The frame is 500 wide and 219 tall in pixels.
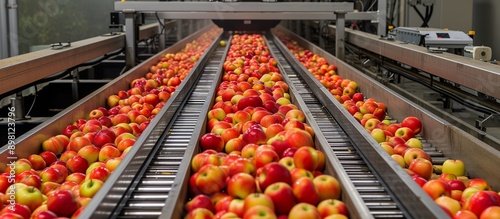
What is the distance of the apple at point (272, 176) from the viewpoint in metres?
2.28

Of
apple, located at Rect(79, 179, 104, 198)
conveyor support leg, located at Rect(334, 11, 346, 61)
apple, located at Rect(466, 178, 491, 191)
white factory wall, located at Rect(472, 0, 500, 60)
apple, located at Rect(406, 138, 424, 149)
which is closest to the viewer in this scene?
apple, located at Rect(79, 179, 104, 198)

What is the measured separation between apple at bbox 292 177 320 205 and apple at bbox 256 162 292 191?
0.26ft

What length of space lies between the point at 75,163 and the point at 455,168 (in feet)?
6.66

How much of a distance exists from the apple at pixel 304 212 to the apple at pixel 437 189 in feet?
2.31

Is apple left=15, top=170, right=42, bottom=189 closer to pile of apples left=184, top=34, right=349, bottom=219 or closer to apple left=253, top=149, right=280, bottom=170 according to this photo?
pile of apples left=184, top=34, right=349, bottom=219

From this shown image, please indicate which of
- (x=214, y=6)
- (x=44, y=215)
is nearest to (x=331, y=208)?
(x=44, y=215)

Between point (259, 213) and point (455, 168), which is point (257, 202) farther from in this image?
point (455, 168)

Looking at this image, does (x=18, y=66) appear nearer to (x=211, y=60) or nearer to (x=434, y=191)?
(x=434, y=191)

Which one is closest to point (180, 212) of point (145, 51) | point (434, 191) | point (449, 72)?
point (434, 191)

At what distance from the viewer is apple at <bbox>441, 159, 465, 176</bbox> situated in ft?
10.3

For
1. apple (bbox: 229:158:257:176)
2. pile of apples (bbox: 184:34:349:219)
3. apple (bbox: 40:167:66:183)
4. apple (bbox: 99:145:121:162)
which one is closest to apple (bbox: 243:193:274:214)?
pile of apples (bbox: 184:34:349:219)

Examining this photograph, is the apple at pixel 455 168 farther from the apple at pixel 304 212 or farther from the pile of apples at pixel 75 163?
the pile of apples at pixel 75 163

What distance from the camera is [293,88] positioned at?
514 centimetres

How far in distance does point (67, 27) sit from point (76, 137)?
350 inches
